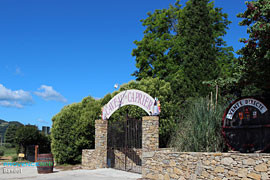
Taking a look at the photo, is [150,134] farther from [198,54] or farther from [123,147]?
[198,54]

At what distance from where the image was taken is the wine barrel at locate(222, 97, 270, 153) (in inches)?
329

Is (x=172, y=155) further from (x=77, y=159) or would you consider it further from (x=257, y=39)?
(x=77, y=159)

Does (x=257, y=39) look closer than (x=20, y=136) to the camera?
Yes

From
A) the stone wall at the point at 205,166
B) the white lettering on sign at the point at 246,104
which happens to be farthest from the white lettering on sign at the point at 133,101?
the white lettering on sign at the point at 246,104

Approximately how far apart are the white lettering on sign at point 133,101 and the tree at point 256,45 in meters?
3.87

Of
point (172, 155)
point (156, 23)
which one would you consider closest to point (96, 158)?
point (172, 155)

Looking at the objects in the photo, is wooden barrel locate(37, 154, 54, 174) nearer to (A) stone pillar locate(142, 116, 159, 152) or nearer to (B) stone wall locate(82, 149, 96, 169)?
(B) stone wall locate(82, 149, 96, 169)

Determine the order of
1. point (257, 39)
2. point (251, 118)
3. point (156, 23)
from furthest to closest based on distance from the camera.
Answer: point (156, 23)
point (257, 39)
point (251, 118)

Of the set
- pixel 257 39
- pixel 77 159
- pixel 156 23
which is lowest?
pixel 77 159

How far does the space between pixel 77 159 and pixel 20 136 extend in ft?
25.8

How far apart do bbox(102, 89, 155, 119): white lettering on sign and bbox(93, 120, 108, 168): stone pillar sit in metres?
0.47

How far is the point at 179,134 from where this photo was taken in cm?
1059

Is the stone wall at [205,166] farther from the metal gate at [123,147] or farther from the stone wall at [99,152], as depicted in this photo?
the stone wall at [99,152]

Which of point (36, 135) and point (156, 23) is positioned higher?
point (156, 23)
